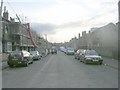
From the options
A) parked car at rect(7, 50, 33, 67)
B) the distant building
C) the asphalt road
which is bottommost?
the asphalt road

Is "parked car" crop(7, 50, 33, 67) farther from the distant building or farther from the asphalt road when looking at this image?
the distant building

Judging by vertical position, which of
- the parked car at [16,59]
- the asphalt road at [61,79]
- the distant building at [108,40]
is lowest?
the asphalt road at [61,79]

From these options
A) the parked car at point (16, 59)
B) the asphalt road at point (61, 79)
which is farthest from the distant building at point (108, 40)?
the asphalt road at point (61, 79)

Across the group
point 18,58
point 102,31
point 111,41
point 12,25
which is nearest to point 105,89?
point 18,58

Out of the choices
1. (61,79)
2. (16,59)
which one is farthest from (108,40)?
(61,79)

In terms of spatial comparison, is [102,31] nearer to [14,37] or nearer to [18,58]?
[14,37]

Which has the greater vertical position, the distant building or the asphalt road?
the distant building

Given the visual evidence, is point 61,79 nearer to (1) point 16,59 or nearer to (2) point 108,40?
(1) point 16,59

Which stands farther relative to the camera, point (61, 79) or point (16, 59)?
point (16, 59)

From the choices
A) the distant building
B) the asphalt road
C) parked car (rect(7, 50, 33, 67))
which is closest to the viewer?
the asphalt road

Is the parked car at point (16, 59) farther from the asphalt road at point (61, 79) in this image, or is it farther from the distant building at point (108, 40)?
the distant building at point (108, 40)

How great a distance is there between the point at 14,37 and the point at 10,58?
35.5 m

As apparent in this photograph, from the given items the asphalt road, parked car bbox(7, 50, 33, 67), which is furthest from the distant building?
the asphalt road

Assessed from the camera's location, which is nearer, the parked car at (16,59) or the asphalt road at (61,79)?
the asphalt road at (61,79)
